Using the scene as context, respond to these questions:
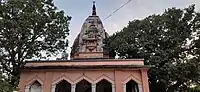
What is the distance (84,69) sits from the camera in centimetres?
1753

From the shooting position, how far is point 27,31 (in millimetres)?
18000

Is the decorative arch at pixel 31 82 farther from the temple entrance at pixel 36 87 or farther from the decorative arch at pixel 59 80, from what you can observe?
the decorative arch at pixel 59 80

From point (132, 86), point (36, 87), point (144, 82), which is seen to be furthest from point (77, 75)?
point (144, 82)

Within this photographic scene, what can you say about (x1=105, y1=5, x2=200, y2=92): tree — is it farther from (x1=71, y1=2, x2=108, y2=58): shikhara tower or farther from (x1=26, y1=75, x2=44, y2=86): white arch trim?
(x1=26, y1=75, x2=44, y2=86): white arch trim

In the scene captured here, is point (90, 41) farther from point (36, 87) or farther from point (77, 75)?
point (36, 87)

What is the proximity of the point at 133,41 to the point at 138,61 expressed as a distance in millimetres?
5222

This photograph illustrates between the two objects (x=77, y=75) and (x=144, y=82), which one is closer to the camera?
(x=144, y=82)

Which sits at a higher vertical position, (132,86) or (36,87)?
(132,86)

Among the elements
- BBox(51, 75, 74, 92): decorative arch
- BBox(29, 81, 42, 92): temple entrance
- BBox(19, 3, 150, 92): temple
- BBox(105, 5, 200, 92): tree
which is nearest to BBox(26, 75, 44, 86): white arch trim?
BBox(19, 3, 150, 92): temple

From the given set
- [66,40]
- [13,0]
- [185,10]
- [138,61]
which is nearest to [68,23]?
[66,40]

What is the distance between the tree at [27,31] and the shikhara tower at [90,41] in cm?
388

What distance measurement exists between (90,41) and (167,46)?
8.29m

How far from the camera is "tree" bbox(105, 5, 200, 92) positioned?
20156mm

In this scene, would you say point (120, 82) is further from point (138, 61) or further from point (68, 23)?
point (68, 23)
